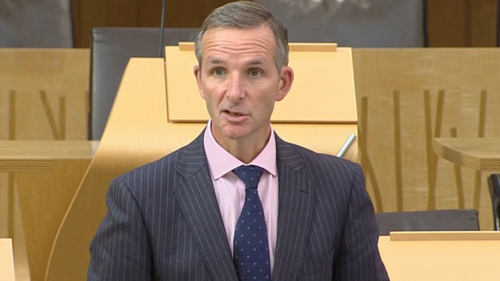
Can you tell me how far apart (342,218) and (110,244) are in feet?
0.76

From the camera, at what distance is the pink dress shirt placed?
0.95 m

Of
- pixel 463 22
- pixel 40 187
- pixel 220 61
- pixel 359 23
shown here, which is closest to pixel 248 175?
pixel 220 61

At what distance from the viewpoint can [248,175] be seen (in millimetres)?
954

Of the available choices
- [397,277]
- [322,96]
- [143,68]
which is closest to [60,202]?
[143,68]

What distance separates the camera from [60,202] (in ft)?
4.90

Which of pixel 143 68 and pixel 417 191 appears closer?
pixel 143 68

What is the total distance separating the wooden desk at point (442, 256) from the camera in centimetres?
116

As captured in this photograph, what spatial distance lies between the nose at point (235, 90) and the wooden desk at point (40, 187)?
0.60 metres

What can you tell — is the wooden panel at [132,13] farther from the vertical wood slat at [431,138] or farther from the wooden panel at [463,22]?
the vertical wood slat at [431,138]

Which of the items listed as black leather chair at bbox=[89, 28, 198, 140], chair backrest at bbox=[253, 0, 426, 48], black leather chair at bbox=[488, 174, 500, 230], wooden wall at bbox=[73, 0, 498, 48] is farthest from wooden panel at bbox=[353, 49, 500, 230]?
wooden wall at bbox=[73, 0, 498, 48]

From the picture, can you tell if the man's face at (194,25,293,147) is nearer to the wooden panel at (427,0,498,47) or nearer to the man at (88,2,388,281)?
the man at (88,2,388,281)

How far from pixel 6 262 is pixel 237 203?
1.01 feet

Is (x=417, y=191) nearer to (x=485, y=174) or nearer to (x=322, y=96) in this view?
(x=485, y=174)

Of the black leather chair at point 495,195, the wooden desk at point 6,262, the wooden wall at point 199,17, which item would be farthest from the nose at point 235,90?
the wooden wall at point 199,17
